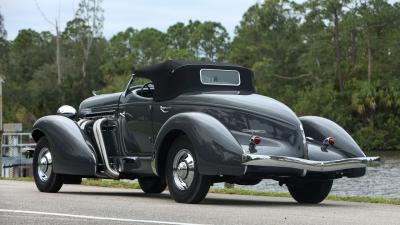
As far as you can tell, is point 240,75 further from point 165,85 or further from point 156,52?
point 156,52

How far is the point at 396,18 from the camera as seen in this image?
7219 centimetres

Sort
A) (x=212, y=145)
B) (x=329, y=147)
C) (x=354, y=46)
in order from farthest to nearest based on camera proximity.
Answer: (x=354, y=46), (x=329, y=147), (x=212, y=145)

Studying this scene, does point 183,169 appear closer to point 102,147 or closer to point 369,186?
point 102,147

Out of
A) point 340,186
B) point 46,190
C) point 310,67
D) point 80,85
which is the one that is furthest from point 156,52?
point 46,190

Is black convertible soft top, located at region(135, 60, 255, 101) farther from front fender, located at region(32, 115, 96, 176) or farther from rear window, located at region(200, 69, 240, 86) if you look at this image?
front fender, located at region(32, 115, 96, 176)

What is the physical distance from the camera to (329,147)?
12555 millimetres

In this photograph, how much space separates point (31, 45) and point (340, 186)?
308 ft

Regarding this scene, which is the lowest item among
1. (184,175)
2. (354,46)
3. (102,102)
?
(184,175)

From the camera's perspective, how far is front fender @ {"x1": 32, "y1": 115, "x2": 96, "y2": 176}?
13586 millimetres

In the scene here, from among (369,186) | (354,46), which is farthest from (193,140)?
(354,46)

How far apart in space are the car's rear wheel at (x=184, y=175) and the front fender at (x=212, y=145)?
21cm

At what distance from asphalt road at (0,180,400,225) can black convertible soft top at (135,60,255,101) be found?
1.60 metres

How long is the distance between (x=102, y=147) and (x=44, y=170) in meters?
1.24

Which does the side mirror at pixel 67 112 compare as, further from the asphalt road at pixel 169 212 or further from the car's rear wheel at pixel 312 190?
the car's rear wheel at pixel 312 190
